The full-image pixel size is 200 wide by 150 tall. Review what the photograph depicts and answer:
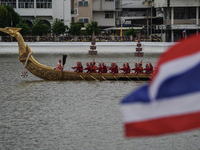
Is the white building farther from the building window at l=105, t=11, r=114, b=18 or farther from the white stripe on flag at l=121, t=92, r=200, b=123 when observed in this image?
the white stripe on flag at l=121, t=92, r=200, b=123

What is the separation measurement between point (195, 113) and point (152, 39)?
56514 millimetres

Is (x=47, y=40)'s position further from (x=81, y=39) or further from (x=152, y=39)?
(x=152, y=39)

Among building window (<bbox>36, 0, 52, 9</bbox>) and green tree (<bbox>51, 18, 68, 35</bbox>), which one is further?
building window (<bbox>36, 0, 52, 9</bbox>)

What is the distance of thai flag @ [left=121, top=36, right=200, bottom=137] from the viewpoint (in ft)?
14.8

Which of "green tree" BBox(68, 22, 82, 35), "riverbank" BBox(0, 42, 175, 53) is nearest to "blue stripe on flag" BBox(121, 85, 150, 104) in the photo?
"riverbank" BBox(0, 42, 175, 53)

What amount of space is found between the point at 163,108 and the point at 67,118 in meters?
12.1

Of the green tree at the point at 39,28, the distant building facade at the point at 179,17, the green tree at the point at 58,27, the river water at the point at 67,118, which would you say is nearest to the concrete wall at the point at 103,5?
the distant building facade at the point at 179,17

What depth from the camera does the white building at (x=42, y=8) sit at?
218 ft

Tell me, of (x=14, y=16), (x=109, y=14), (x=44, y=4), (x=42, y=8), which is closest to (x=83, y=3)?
(x=109, y=14)

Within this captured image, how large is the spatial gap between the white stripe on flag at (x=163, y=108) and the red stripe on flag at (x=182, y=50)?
39 centimetres

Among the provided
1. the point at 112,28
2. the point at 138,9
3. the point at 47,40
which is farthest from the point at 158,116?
the point at 138,9

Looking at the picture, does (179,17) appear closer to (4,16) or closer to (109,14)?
(109,14)

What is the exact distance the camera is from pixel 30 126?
1498 cm

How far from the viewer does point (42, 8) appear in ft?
219
